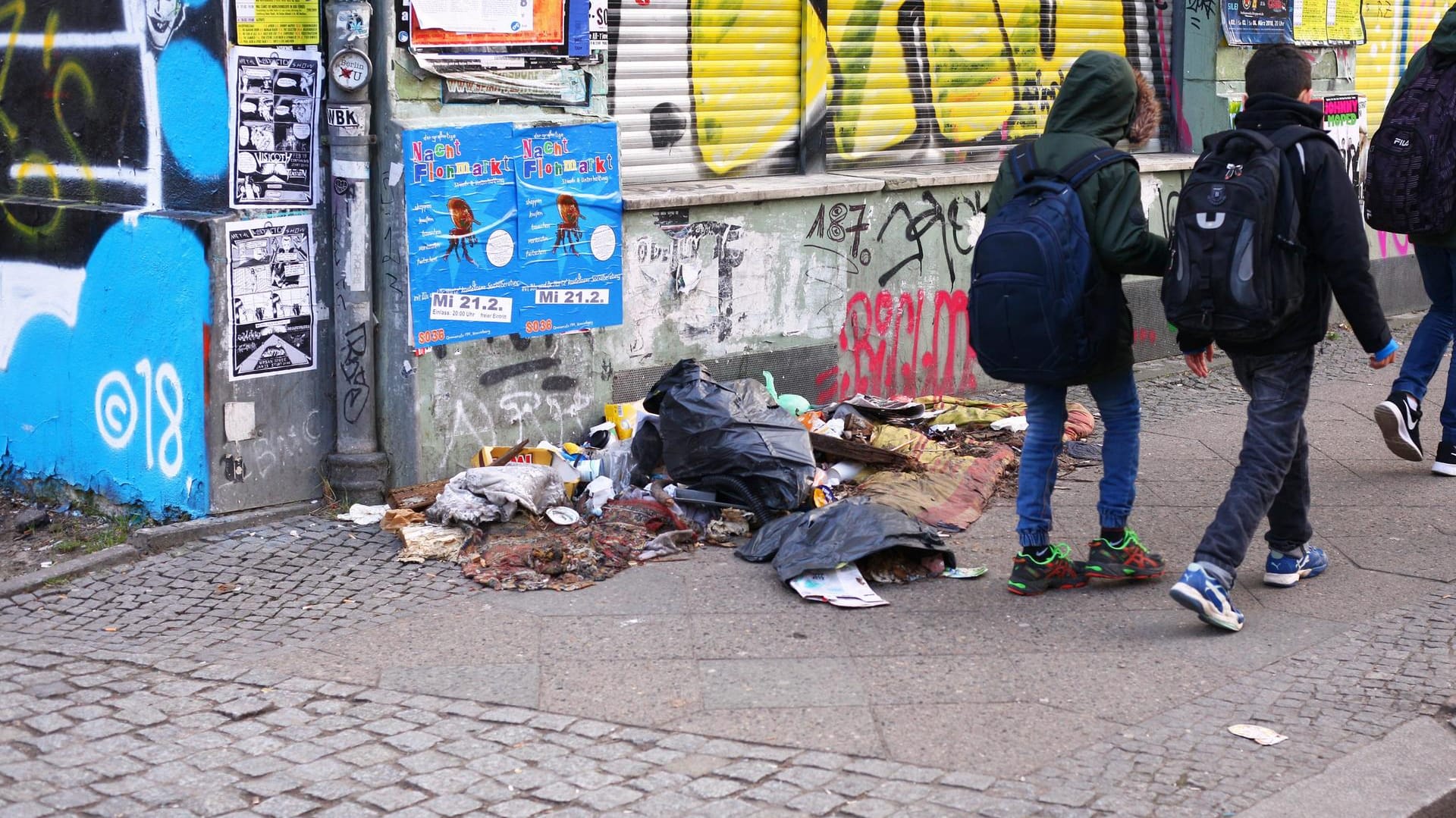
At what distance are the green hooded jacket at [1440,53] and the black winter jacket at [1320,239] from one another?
1.81 metres

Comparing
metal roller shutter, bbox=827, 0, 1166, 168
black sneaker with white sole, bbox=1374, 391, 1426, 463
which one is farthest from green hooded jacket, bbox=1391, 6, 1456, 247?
metal roller shutter, bbox=827, 0, 1166, 168

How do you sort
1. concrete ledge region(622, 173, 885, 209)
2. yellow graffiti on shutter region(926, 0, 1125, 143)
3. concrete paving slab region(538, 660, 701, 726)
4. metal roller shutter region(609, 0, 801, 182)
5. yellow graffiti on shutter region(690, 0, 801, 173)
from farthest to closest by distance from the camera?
yellow graffiti on shutter region(926, 0, 1125, 143)
yellow graffiti on shutter region(690, 0, 801, 173)
metal roller shutter region(609, 0, 801, 182)
concrete ledge region(622, 173, 885, 209)
concrete paving slab region(538, 660, 701, 726)

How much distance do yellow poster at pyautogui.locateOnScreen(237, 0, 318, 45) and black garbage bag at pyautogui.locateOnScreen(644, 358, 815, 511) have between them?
1971 millimetres

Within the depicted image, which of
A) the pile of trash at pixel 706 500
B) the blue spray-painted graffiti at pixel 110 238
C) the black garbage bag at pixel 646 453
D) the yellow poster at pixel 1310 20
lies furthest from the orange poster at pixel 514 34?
the yellow poster at pixel 1310 20

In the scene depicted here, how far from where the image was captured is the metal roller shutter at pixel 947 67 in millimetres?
8289

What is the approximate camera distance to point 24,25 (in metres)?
6.38

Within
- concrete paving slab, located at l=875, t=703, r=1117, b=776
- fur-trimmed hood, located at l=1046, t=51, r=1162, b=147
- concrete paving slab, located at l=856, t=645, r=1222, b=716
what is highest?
fur-trimmed hood, located at l=1046, t=51, r=1162, b=147

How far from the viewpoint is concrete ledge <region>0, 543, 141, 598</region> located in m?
5.29

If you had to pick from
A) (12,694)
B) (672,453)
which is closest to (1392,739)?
(672,453)

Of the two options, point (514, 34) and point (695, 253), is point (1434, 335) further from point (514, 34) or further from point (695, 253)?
point (514, 34)

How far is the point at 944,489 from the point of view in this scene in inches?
250

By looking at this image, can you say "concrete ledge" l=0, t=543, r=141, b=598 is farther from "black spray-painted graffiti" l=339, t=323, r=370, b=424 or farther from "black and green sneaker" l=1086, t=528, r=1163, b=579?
"black and green sneaker" l=1086, t=528, r=1163, b=579

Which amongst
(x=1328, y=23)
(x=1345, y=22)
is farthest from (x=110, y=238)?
(x=1345, y=22)

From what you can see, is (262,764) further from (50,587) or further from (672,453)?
(672,453)
